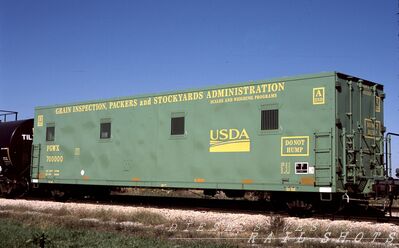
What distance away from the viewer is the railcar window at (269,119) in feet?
45.9

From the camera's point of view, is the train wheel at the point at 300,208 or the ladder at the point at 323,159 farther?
the train wheel at the point at 300,208

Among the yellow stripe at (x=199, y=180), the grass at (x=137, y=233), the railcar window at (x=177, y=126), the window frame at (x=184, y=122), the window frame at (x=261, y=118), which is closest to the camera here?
the grass at (x=137, y=233)

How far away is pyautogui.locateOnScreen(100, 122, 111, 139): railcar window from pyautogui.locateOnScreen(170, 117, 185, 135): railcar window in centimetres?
311

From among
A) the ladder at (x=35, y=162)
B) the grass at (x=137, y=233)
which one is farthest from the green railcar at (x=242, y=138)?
the grass at (x=137, y=233)

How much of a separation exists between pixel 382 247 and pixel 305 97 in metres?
5.86

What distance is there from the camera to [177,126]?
16.1 m

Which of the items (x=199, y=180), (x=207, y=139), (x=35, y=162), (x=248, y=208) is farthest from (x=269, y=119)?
(x=35, y=162)

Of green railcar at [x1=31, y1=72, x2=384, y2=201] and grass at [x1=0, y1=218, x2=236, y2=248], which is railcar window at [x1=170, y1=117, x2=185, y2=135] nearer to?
green railcar at [x1=31, y1=72, x2=384, y2=201]

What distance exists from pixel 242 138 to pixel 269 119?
1.03m

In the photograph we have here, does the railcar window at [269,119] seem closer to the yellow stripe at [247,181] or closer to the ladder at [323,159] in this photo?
the ladder at [323,159]

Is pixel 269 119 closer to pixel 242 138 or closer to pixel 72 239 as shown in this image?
pixel 242 138

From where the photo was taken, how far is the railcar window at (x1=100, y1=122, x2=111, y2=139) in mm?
18158

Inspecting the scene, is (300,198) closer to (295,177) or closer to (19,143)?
(295,177)

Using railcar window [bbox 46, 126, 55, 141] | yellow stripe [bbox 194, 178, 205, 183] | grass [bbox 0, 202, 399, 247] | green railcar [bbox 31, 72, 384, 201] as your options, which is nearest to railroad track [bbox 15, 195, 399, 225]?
green railcar [bbox 31, 72, 384, 201]
